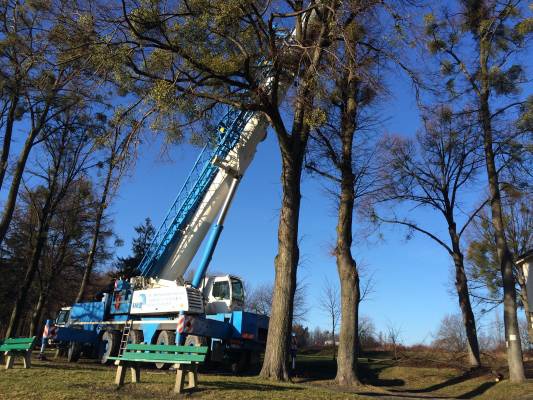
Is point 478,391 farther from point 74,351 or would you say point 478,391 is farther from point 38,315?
point 38,315

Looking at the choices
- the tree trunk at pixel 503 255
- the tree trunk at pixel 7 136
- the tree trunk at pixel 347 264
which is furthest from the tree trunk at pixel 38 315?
the tree trunk at pixel 503 255

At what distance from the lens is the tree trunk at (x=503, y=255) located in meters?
15.5

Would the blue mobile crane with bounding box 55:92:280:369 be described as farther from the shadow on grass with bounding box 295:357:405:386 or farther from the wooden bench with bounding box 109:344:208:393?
the wooden bench with bounding box 109:344:208:393

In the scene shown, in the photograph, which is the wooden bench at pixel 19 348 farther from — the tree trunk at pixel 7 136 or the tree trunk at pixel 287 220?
the tree trunk at pixel 7 136

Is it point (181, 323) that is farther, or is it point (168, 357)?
point (181, 323)

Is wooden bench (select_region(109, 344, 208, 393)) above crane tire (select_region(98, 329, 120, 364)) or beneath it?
beneath

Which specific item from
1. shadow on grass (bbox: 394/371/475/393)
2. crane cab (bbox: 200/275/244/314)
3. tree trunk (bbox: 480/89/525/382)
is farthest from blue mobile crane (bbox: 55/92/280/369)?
tree trunk (bbox: 480/89/525/382)

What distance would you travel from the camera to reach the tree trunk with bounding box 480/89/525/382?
50.9ft

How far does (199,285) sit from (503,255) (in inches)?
407

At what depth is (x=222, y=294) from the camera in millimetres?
17234

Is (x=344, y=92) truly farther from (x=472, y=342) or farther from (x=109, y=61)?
(x=472, y=342)

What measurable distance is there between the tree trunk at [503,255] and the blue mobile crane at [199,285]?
25.7ft

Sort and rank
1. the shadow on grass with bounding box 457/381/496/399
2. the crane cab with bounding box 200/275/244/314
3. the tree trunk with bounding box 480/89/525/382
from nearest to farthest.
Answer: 1. the shadow on grass with bounding box 457/381/496/399
2. the tree trunk with bounding box 480/89/525/382
3. the crane cab with bounding box 200/275/244/314

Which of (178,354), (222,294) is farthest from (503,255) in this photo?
(178,354)
